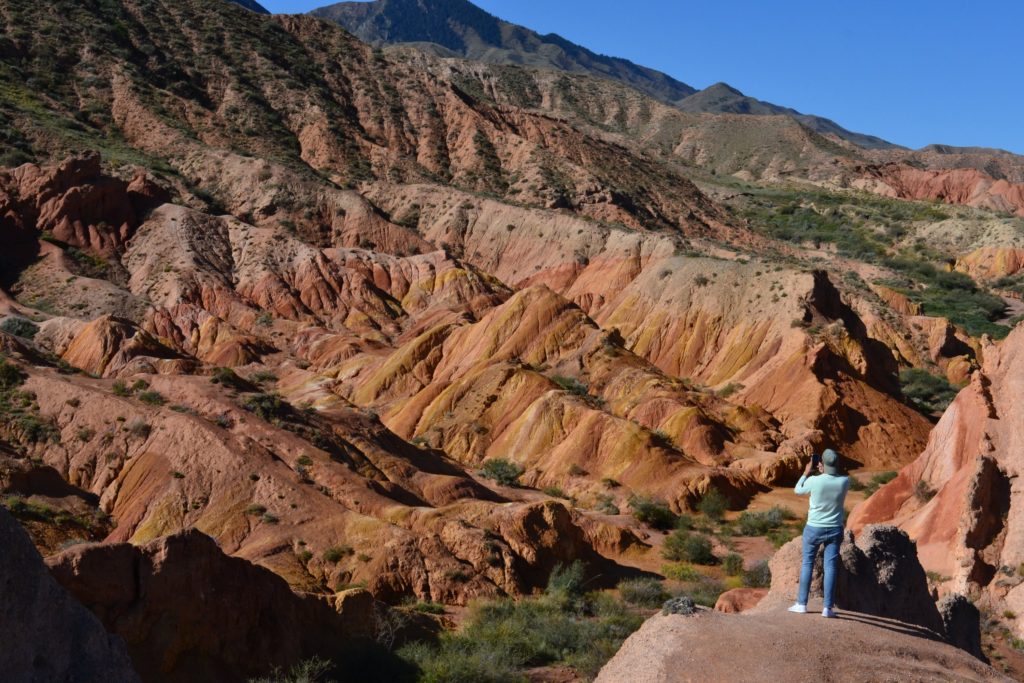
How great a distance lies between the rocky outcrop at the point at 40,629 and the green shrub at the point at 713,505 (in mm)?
27561

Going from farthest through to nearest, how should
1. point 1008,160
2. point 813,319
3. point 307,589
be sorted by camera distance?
point 1008,160, point 813,319, point 307,589

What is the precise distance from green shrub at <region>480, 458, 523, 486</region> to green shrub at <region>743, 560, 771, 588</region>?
13354 mm

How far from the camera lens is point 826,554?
428 inches

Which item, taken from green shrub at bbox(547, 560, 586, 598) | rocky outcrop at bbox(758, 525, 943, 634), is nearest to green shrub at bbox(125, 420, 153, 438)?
green shrub at bbox(547, 560, 586, 598)

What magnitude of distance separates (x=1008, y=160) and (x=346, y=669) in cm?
18840

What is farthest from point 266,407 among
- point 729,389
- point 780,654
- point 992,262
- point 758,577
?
point 992,262

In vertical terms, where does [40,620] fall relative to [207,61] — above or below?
below

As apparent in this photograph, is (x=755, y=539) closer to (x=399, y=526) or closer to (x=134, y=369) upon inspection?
(x=399, y=526)

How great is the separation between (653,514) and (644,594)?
11.0 meters

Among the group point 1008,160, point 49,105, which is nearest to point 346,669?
point 49,105

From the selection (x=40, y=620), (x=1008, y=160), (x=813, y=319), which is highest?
(x=1008, y=160)

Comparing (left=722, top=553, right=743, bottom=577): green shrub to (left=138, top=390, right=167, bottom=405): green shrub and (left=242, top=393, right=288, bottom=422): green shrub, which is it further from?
(left=138, top=390, right=167, bottom=405): green shrub

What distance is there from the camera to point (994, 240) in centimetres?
10025

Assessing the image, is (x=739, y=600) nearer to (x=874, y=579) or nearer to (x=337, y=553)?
(x=874, y=579)
